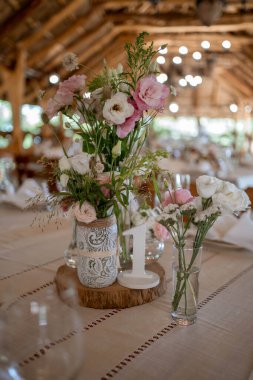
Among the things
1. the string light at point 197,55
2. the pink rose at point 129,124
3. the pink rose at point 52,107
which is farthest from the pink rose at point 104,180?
the string light at point 197,55

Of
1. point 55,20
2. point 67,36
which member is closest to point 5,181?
point 55,20

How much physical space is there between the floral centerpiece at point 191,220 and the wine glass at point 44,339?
39 cm

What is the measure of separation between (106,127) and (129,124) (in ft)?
0.26

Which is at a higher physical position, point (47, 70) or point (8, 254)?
point (47, 70)

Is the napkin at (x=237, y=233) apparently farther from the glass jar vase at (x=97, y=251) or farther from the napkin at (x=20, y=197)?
the napkin at (x=20, y=197)

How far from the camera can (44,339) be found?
716 mm

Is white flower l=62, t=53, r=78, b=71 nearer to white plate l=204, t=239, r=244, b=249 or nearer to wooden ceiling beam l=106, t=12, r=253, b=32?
white plate l=204, t=239, r=244, b=249

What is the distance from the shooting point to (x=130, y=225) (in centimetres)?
145

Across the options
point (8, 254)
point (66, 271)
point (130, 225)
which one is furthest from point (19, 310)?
point (8, 254)

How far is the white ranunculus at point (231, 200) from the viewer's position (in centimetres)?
103

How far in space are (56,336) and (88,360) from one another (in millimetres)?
267

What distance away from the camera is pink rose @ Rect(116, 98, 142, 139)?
1110 mm

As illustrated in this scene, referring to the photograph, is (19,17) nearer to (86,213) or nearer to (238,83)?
(86,213)

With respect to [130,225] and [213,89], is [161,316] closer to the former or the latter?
[130,225]
